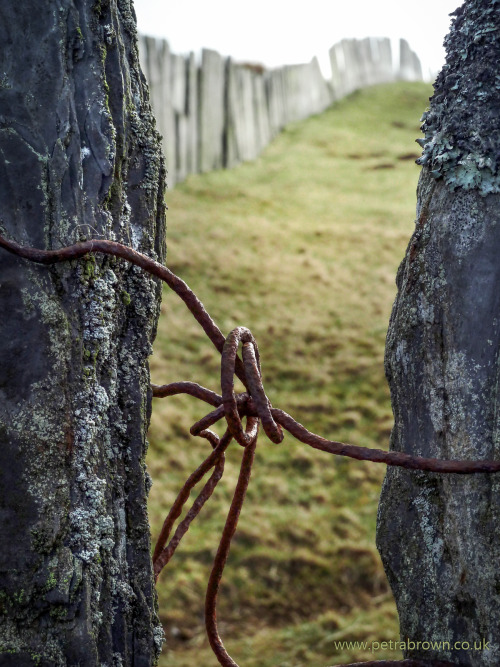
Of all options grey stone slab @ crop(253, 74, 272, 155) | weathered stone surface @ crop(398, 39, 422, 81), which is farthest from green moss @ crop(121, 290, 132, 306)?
weathered stone surface @ crop(398, 39, 422, 81)

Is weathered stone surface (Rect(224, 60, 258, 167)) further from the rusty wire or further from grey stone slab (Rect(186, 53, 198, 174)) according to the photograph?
the rusty wire

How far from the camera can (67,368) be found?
106 cm

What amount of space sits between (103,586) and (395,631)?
2.28 metres

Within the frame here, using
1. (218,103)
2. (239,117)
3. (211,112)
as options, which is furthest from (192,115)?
(239,117)

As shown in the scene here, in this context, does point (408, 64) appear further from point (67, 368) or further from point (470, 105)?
point (67, 368)

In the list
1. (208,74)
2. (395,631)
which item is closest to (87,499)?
(395,631)

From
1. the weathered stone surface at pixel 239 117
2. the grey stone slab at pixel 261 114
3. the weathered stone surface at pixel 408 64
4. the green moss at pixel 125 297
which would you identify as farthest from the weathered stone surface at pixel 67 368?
the weathered stone surface at pixel 408 64

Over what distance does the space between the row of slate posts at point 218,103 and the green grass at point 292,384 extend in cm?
28

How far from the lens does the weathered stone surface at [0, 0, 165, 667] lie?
1014 millimetres

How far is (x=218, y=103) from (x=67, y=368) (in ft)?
20.9

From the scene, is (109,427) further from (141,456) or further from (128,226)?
(128,226)

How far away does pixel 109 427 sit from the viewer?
113cm

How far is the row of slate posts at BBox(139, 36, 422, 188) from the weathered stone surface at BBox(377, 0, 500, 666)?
486cm

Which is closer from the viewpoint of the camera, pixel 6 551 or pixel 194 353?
pixel 6 551
